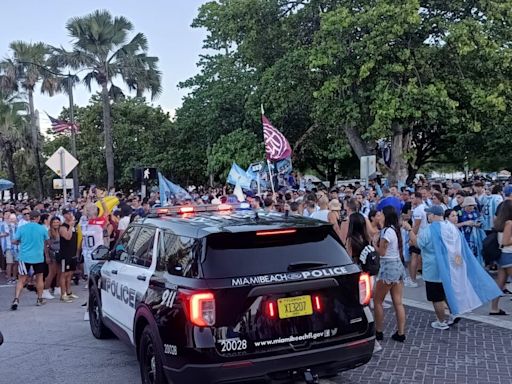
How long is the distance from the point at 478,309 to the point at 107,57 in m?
26.4

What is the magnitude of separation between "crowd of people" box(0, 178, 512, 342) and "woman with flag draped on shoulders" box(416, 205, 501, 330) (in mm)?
12

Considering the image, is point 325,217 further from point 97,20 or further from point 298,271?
point 97,20

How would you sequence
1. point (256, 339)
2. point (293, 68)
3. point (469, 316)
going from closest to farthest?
point (256, 339)
point (469, 316)
point (293, 68)

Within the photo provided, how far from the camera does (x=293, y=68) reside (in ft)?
70.6

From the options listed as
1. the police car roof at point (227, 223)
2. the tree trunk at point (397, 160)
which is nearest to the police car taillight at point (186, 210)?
the police car roof at point (227, 223)

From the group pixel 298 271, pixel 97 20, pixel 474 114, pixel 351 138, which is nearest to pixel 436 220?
pixel 298 271

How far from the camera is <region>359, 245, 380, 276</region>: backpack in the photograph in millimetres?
6027

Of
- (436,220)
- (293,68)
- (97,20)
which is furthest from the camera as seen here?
(97,20)

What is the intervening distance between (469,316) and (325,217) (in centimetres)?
254

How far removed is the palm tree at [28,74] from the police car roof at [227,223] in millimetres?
31798

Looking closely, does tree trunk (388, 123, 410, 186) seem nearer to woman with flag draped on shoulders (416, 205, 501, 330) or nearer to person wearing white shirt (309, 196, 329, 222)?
person wearing white shirt (309, 196, 329, 222)

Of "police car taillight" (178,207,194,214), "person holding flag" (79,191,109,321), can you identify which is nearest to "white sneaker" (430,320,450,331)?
"police car taillight" (178,207,194,214)

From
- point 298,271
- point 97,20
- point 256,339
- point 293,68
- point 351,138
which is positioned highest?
point 97,20

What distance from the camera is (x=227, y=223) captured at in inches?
186
